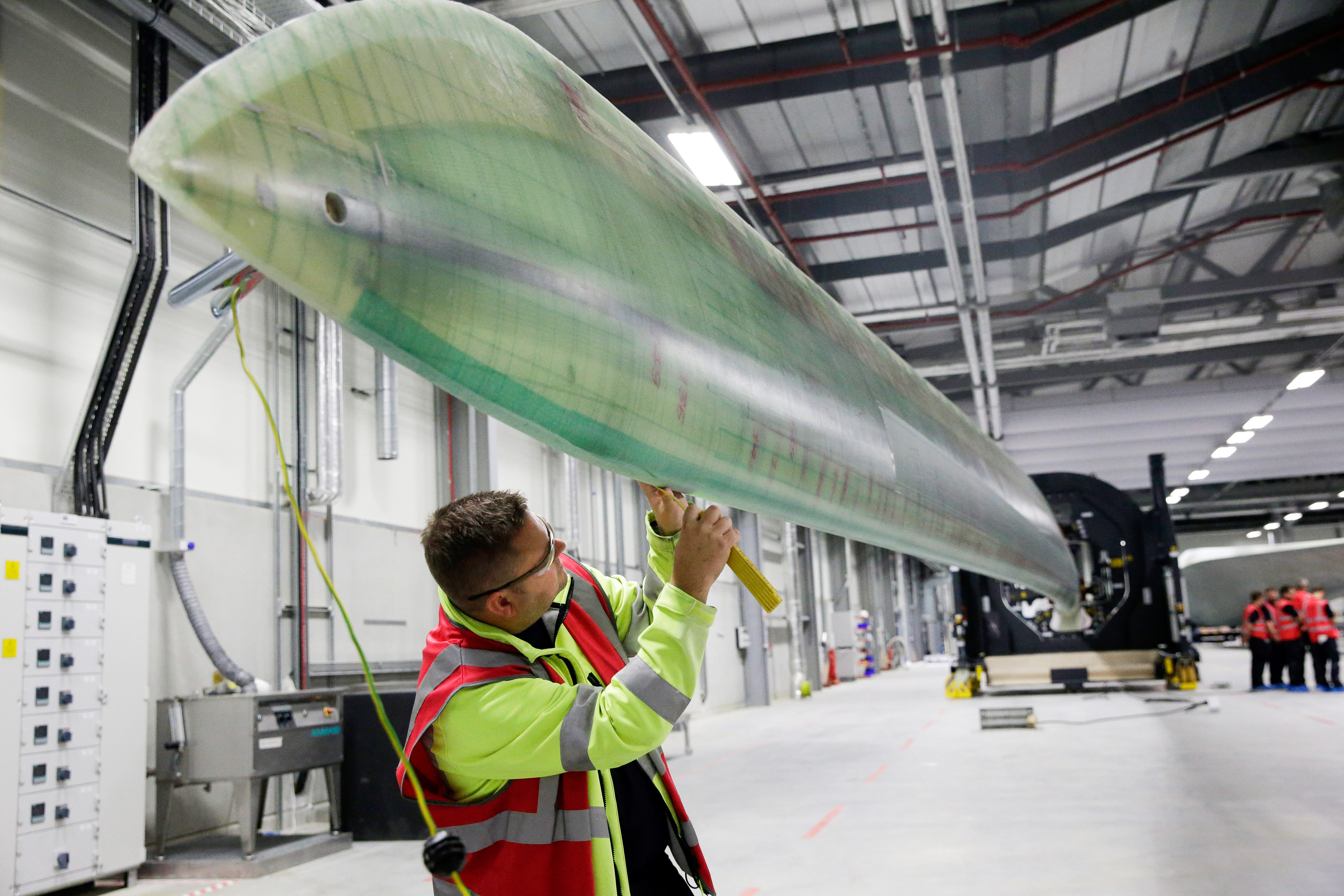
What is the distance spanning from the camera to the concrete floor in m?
4.74

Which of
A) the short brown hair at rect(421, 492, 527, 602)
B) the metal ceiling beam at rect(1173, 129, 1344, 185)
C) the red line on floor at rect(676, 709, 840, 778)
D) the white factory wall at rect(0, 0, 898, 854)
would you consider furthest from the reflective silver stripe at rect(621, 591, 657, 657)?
the metal ceiling beam at rect(1173, 129, 1344, 185)

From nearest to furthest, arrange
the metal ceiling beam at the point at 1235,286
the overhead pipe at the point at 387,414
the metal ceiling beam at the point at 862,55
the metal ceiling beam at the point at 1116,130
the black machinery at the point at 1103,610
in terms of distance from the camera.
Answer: the metal ceiling beam at the point at 862,55 → the metal ceiling beam at the point at 1116,130 → the overhead pipe at the point at 387,414 → the metal ceiling beam at the point at 1235,286 → the black machinery at the point at 1103,610

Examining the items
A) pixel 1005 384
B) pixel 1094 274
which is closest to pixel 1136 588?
pixel 1005 384

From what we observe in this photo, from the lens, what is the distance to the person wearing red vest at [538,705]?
150 cm

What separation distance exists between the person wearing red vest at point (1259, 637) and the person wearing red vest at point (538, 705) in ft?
49.3

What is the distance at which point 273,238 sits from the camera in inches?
34.4

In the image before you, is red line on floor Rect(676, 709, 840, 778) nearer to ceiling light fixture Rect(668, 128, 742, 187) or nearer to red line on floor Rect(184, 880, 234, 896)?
red line on floor Rect(184, 880, 234, 896)

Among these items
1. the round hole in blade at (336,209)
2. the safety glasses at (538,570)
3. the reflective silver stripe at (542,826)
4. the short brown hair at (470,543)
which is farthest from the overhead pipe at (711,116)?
the round hole in blade at (336,209)

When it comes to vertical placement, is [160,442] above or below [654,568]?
above

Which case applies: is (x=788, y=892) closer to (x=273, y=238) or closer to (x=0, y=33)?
(x=273, y=238)

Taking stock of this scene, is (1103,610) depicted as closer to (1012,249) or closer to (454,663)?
(1012,249)

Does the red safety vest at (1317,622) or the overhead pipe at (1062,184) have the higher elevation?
the overhead pipe at (1062,184)

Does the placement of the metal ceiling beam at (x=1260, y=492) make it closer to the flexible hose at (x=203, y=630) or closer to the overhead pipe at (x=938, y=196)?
the overhead pipe at (x=938, y=196)

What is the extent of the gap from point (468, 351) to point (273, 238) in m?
0.24
